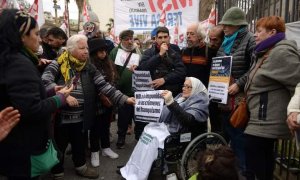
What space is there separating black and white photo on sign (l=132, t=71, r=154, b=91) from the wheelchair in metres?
1.03

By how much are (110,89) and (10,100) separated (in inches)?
73.6

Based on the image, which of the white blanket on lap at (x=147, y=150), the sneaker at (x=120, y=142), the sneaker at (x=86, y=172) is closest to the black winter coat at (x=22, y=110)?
the white blanket on lap at (x=147, y=150)

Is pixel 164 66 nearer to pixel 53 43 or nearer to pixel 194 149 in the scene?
pixel 194 149

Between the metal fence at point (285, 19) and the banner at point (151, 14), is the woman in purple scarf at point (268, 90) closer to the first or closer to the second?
the metal fence at point (285, 19)

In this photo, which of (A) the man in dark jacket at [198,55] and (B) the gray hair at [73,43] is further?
(A) the man in dark jacket at [198,55]

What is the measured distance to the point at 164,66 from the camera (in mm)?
4465

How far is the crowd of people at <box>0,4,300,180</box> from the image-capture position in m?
2.13

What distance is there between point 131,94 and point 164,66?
967 mm

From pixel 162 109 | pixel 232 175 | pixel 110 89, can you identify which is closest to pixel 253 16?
pixel 162 109

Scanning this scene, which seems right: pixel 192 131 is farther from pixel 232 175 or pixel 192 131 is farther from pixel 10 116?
pixel 10 116

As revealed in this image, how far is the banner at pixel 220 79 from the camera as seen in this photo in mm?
3480

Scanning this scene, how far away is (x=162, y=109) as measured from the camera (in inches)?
154

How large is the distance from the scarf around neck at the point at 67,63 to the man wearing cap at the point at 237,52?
1.72 metres

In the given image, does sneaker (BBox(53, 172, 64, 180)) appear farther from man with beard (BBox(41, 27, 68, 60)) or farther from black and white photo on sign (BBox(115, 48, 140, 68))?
black and white photo on sign (BBox(115, 48, 140, 68))
